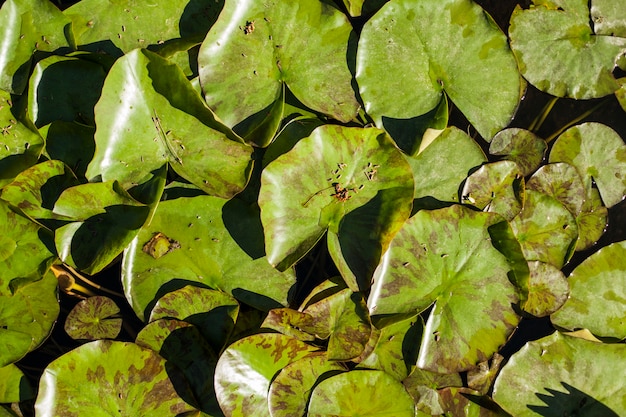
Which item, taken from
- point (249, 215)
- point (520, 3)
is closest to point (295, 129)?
point (249, 215)

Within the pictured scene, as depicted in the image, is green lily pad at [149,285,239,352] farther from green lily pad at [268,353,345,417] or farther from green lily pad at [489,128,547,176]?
green lily pad at [489,128,547,176]

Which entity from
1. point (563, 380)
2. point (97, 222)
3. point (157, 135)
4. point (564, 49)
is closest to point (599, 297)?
point (563, 380)

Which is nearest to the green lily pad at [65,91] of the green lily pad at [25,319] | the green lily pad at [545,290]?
the green lily pad at [25,319]

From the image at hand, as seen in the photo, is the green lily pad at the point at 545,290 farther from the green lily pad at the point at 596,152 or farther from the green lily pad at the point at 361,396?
the green lily pad at the point at 361,396

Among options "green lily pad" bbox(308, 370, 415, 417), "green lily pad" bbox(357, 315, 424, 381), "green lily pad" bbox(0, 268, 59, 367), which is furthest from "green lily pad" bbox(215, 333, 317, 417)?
"green lily pad" bbox(0, 268, 59, 367)

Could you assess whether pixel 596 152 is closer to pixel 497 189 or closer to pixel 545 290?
pixel 497 189

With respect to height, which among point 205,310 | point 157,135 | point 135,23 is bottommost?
point 205,310
